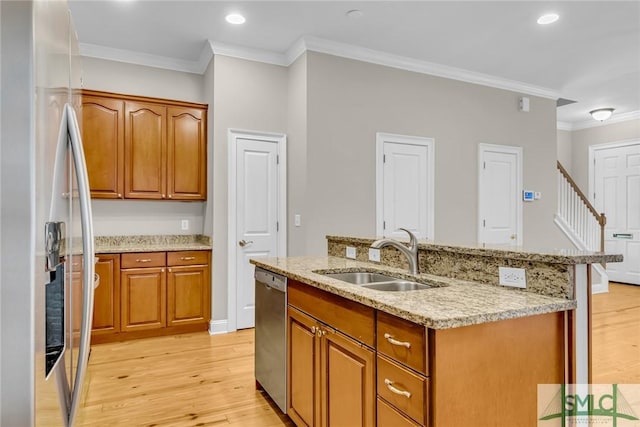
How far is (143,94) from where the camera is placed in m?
4.52

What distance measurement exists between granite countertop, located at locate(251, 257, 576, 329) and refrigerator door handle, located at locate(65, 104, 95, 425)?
3.21 ft

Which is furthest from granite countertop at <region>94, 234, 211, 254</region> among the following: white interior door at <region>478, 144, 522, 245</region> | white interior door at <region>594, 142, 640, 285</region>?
white interior door at <region>594, 142, 640, 285</region>

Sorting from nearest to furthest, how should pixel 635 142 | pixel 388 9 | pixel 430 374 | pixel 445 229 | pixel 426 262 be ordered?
pixel 430 374
pixel 426 262
pixel 388 9
pixel 445 229
pixel 635 142

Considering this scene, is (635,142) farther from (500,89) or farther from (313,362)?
(313,362)

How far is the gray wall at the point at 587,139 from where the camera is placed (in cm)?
728

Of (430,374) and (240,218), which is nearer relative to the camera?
(430,374)

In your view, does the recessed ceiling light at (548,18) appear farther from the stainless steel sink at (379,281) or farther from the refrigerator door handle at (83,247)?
the refrigerator door handle at (83,247)

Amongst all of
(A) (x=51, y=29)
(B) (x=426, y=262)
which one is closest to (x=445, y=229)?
(B) (x=426, y=262)

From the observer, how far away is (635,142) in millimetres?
7094

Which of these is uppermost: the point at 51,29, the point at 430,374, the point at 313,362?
the point at 51,29

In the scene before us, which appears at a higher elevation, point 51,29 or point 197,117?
point 197,117

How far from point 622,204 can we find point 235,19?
24.1 ft

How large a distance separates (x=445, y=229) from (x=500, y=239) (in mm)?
1001

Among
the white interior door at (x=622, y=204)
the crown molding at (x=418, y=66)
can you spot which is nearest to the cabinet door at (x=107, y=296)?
the crown molding at (x=418, y=66)
